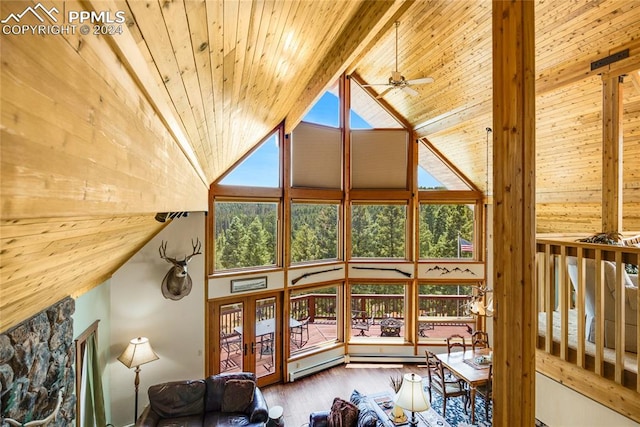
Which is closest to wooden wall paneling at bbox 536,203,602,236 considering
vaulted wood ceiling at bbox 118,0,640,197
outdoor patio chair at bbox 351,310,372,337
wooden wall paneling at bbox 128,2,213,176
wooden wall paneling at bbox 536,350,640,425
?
vaulted wood ceiling at bbox 118,0,640,197

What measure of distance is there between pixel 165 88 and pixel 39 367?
247 cm

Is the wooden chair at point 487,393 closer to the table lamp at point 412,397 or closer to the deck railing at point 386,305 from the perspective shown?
the table lamp at point 412,397

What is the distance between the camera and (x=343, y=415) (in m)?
3.86

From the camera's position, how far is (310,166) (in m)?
6.97

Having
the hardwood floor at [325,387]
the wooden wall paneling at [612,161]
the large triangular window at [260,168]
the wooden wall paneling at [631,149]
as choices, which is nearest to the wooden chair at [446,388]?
the hardwood floor at [325,387]

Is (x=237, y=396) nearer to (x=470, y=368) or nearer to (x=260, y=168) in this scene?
(x=470, y=368)

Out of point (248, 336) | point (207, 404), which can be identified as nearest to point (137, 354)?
point (207, 404)

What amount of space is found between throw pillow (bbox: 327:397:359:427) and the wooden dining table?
83.3 inches

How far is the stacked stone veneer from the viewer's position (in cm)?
187

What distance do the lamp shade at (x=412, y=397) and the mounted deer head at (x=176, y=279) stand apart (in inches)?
149

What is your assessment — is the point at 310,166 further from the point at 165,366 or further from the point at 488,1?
Answer: the point at 165,366

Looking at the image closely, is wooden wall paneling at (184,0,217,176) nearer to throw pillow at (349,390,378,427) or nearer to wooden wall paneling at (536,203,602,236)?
throw pillow at (349,390,378,427)

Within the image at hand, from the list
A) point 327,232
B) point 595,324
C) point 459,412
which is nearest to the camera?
point 595,324

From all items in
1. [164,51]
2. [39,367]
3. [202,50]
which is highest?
[202,50]
